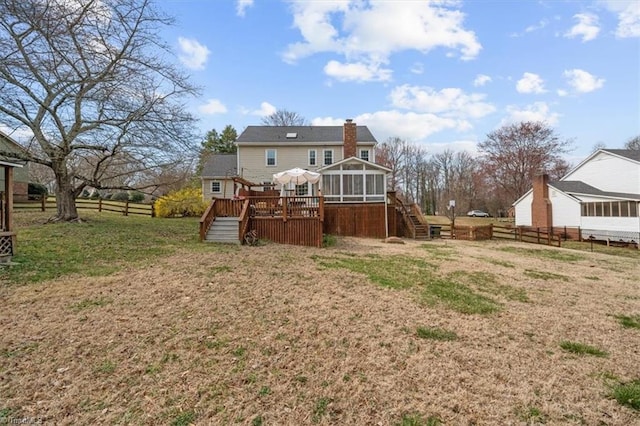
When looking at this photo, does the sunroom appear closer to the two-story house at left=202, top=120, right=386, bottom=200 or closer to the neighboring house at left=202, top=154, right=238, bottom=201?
the two-story house at left=202, top=120, right=386, bottom=200

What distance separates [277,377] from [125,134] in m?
13.3

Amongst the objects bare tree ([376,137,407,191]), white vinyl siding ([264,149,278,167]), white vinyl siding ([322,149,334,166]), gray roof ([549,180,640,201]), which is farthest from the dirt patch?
bare tree ([376,137,407,191])

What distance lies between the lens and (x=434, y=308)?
221 inches

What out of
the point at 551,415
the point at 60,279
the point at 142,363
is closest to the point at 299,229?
the point at 60,279

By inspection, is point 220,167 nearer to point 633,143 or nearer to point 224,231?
point 224,231

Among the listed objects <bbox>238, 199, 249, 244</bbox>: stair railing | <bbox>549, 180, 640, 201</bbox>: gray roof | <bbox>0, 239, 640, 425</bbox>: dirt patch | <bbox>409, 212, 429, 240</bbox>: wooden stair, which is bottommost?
<bbox>0, 239, 640, 425</bbox>: dirt patch

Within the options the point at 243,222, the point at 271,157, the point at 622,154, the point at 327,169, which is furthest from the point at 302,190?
the point at 622,154

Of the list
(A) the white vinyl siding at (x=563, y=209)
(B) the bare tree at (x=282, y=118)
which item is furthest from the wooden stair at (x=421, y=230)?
(B) the bare tree at (x=282, y=118)

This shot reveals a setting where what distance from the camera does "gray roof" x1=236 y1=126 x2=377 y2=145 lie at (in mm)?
24891

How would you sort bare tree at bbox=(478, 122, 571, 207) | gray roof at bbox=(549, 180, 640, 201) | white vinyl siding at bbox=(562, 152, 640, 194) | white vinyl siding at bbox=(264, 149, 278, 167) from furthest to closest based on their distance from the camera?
bare tree at bbox=(478, 122, 571, 207) → white vinyl siding at bbox=(264, 149, 278, 167) → white vinyl siding at bbox=(562, 152, 640, 194) → gray roof at bbox=(549, 180, 640, 201)

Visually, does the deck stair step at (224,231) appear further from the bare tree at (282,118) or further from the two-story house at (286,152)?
the bare tree at (282,118)

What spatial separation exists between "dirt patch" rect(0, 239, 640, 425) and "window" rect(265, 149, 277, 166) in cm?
1885

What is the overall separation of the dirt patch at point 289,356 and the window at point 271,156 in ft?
61.8

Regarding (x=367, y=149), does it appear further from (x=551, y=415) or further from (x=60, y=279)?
(x=551, y=415)
